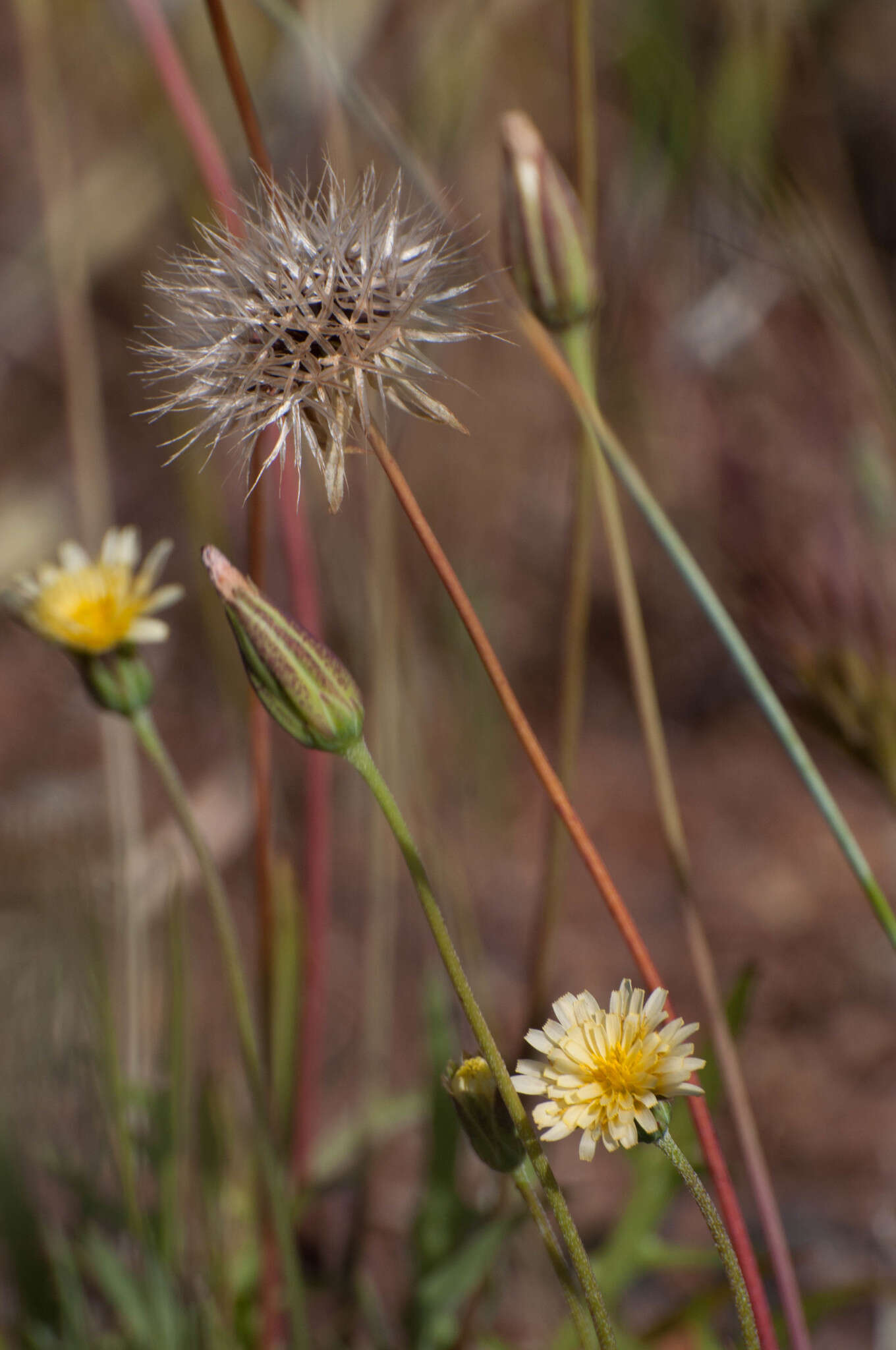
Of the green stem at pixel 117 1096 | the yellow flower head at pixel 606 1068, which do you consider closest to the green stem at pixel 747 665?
the yellow flower head at pixel 606 1068

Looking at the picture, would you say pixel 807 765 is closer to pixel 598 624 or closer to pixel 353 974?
pixel 353 974

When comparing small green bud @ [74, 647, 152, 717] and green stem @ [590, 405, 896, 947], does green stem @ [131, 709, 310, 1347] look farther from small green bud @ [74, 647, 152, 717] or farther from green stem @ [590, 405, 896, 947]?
green stem @ [590, 405, 896, 947]

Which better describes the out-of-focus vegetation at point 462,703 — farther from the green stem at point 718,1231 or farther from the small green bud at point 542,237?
the green stem at point 718,1231

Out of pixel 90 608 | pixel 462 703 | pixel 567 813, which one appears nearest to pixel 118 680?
pixel 90 608

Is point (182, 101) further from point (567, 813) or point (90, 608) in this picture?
point (567, 813)

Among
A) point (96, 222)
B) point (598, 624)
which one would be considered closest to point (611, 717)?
point (598, 624)
